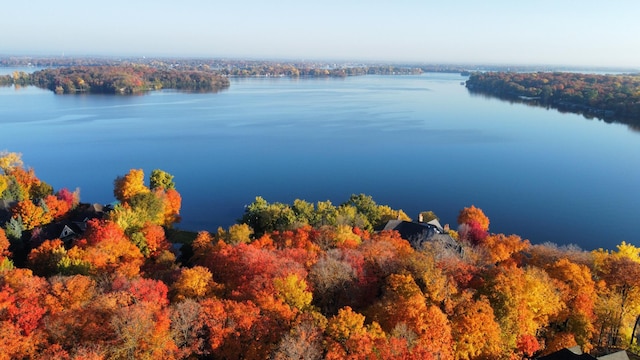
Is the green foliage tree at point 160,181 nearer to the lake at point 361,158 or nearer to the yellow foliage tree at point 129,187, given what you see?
the yellow foliage tree at point 129,187

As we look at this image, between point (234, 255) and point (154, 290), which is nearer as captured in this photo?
point (154, 290)

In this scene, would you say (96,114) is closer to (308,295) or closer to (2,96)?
(2,96)

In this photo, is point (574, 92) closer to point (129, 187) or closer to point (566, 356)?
point (129, 187)

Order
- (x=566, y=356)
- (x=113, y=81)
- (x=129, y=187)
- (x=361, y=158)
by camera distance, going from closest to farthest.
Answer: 1. (x=566, y=356)
2. (x=129, y=187)
3. (x=361, y=158)
4. (x=113, y=81)

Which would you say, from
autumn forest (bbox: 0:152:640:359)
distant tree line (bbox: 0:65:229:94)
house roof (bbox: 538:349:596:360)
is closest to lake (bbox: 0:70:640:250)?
autumn forest (bbox: 0:152:640:359)

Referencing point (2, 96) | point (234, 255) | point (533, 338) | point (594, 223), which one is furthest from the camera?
point (2, 96)

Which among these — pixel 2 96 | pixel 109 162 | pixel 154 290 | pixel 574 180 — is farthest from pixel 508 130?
pixel 2 96

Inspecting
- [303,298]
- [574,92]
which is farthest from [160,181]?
[574,92]
